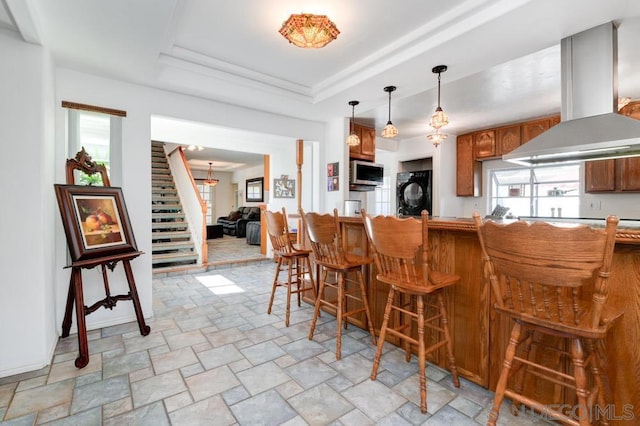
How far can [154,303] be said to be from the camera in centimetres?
349

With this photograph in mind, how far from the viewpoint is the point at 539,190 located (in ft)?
16.1

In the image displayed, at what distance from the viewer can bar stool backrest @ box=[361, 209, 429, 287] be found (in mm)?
1698

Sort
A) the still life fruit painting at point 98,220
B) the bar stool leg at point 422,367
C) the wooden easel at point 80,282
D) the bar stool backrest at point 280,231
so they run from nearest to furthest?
the bar stool leg at point 422,367 → the wooden easel at point 80,282 → the still life fruit painting at point 98,220 → the bar stool backrest at point 280,231

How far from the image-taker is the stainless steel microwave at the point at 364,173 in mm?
4504

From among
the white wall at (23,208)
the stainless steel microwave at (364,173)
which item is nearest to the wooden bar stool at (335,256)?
the white wall at (23,208)

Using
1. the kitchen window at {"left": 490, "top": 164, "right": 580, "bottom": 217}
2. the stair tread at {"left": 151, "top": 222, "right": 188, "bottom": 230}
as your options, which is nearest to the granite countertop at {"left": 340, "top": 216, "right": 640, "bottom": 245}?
the kitchen window at {"left": 490, "top": 164, "right": 580, "bottom": 217}

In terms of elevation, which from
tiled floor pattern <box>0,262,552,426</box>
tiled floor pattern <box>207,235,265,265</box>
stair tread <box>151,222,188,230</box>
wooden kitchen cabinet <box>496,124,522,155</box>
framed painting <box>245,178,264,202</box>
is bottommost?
tiled floor pattern <box>0,262,552,426</box>

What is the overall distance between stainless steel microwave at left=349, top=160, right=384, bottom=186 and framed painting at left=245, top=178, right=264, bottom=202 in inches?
243

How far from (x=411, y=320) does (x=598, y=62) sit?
7.48ft

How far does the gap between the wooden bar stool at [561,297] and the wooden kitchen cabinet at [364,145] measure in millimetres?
3366

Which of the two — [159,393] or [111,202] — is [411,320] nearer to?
[159,393]

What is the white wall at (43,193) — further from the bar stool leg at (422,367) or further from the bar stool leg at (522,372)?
the bar stool leg at (522,372)

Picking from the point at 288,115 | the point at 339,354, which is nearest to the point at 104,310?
the point at 339,354

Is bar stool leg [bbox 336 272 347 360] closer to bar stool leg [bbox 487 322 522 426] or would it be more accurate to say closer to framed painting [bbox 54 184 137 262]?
bar stool leg [bbox 487 322 522 426]
